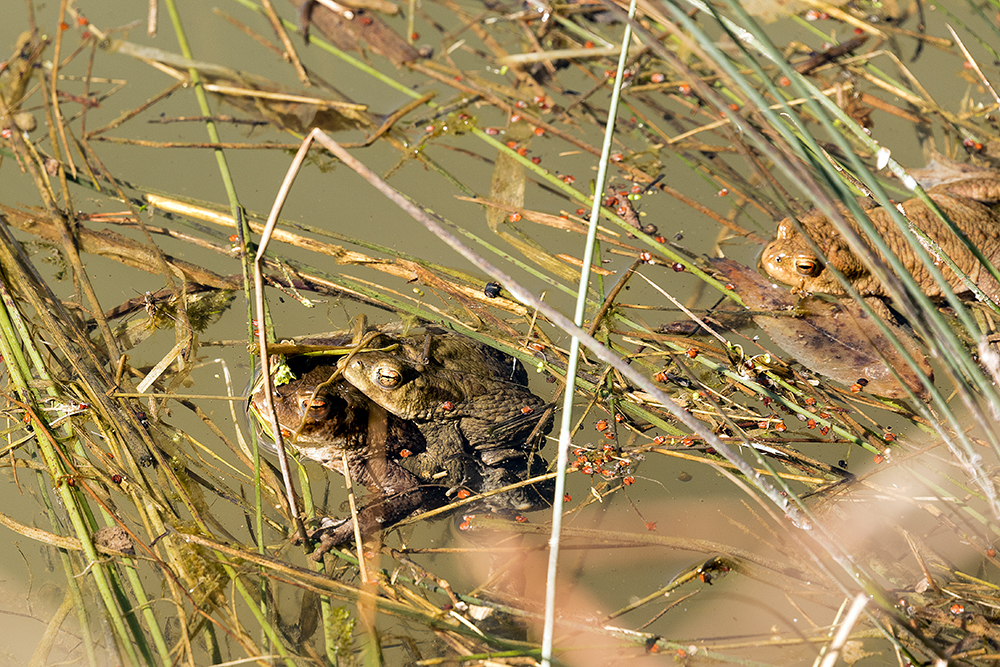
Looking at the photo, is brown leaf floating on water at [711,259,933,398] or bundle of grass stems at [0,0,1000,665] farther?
brown leaf floating on water at [711,259,933,398]

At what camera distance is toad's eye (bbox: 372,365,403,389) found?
2.69m

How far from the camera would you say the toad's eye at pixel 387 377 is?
2.69m

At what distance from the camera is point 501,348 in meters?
3.09

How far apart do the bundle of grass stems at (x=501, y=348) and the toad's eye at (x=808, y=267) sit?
0.40 m

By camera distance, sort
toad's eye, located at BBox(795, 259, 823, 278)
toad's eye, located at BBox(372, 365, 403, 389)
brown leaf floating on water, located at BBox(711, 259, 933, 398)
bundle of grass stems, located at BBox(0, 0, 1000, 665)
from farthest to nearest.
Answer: toad's eye, located at BBox(795, 259, 823, 278)
brown leaf floating on water, located at BBox(711, 259, 933, 398)
toad's eye, located at BBox(372, 365, 403, 389)
bundle of grass stems, located at BBox(0, 0, 1000, 665)

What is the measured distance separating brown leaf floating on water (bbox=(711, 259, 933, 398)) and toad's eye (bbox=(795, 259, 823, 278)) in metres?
0.16

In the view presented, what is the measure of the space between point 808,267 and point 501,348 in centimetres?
175

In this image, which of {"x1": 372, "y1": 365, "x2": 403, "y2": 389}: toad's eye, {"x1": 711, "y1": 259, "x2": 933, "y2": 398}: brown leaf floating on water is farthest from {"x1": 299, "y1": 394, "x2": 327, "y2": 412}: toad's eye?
{"x1": 711, "y1": 259, "x2": 933, "y2": 398}: brown leaf floating on water

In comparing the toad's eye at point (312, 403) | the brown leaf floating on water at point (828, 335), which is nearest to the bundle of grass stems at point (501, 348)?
the brown leaf floating on water at point (828, 335)

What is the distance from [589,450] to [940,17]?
167 inches

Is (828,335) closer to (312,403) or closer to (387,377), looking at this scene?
(387,377)

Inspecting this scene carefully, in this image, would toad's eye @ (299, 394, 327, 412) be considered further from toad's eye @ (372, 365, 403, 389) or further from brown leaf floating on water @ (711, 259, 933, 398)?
brown leaf floating on water @ (711, 259, 933, 398)

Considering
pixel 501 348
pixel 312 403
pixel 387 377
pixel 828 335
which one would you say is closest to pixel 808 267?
pixel 828 335

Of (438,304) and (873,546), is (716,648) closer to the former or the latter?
(873,546)
